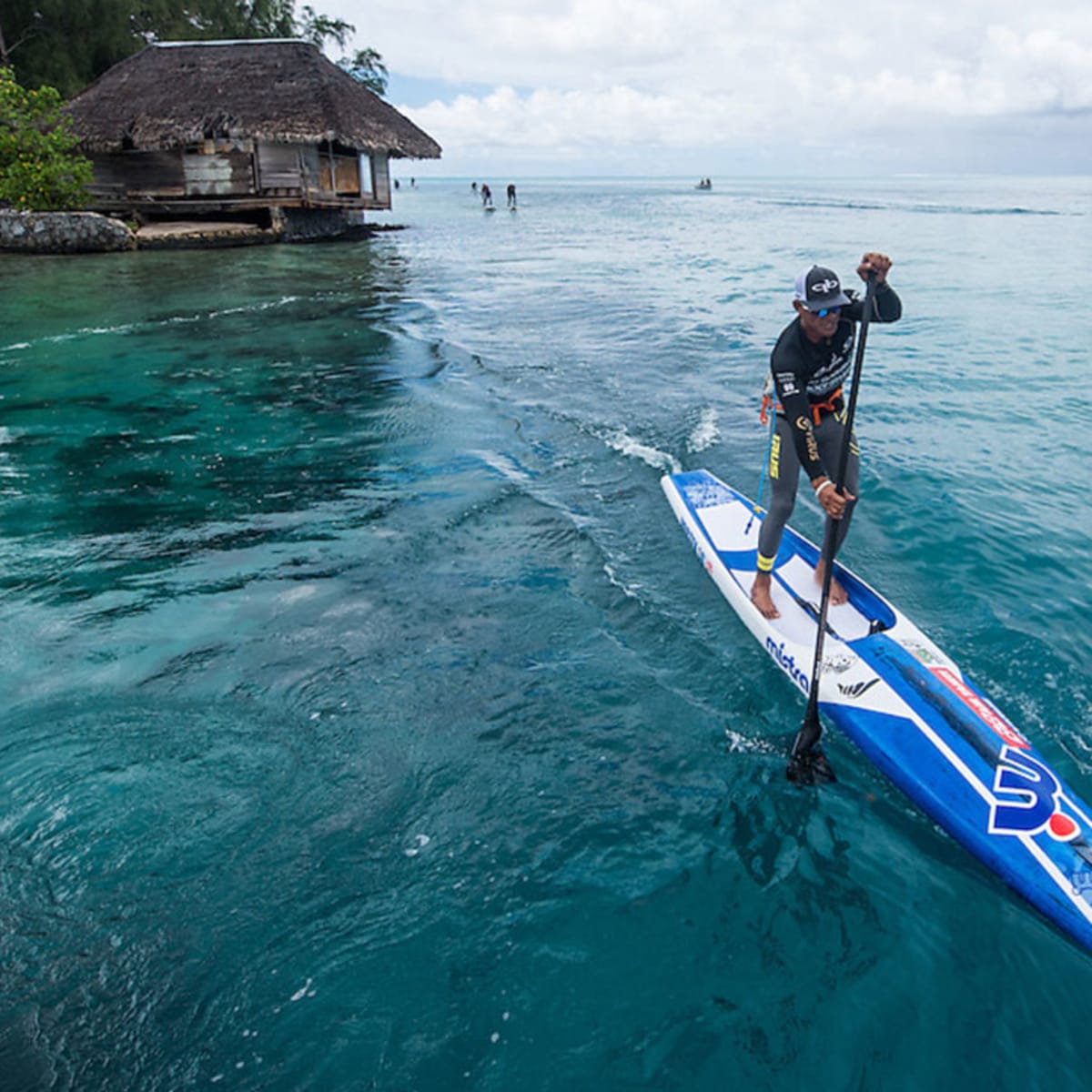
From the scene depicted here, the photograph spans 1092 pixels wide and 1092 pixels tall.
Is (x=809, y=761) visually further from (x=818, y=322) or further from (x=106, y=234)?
(x=106, y=234)

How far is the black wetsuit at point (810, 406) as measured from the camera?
5.80m

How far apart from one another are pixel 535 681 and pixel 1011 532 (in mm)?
5649

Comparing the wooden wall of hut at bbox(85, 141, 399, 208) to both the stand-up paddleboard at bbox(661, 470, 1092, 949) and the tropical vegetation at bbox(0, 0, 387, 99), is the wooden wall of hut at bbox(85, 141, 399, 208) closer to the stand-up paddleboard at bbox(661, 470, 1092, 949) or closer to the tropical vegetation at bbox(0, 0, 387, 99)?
the tropical vegetation at bbox(0, 0, 387, 99)

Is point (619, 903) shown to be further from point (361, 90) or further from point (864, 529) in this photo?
point (361, 90)

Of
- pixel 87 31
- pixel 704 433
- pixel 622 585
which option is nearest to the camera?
pixel 622 585

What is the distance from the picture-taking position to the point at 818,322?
5613 millimetres

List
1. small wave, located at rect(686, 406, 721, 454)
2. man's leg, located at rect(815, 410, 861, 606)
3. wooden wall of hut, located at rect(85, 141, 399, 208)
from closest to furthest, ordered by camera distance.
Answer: man's leg, located at rect(815, 410, 861, 606)
small wave, located at rect(686, 406, 721, 454)
wooden wall of hut, located at rect(85, 141, 399, 208)

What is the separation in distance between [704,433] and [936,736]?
23.1 ft

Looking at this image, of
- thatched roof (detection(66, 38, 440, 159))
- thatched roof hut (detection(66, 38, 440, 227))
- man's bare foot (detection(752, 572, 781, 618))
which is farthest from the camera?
thatched roof hut (detection(66, 38, 440, 227))

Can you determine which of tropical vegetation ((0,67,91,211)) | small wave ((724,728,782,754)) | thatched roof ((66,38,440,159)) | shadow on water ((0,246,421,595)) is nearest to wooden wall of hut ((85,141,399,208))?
thatched roof ((66,38,440,159))

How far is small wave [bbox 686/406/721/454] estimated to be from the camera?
35.6 ft

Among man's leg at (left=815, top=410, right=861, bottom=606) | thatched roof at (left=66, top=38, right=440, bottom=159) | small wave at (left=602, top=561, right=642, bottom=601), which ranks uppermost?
thatched roof at (left=66, top=38, right=440, bottom=159)

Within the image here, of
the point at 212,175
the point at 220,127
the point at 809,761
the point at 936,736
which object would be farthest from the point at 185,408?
the point at 212,175

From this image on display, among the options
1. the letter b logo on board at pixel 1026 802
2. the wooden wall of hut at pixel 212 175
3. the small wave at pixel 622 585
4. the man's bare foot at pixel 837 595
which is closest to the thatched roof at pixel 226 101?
the wooden wall of hut at pixel 212 175
